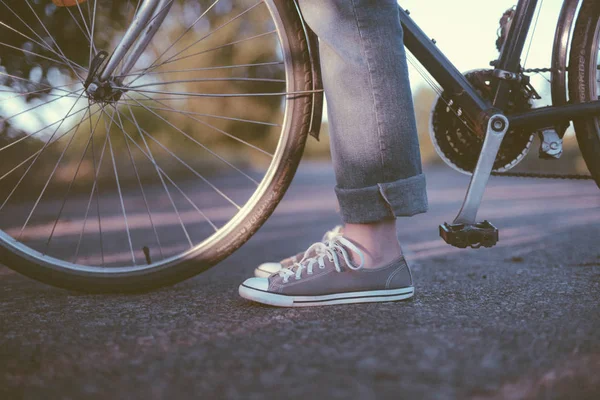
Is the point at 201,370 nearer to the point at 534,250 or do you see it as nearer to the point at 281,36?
the point at 281,36

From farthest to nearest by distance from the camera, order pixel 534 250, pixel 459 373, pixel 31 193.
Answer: pixel 31 193 → pixel 534 250 → pixel 459 373

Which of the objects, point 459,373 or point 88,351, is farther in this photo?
point 88,351

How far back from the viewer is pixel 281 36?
1.20 meters

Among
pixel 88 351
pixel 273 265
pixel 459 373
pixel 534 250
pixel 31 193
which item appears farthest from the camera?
pixel 31 193

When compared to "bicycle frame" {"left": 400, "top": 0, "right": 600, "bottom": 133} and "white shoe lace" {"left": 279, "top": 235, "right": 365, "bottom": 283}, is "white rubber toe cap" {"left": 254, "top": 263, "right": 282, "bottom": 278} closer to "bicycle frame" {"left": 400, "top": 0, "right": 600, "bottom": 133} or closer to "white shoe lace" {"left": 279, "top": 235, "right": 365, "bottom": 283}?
"white shoe lace" {"left": 279, "top": 235, "right": 365, "bottom": 283}

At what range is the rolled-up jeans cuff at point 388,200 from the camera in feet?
3.37

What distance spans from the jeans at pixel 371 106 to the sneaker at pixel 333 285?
118mm

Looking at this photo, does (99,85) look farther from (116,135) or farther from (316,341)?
(116,135)

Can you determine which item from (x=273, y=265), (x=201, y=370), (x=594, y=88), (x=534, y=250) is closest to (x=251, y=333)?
(x=201, y=370)

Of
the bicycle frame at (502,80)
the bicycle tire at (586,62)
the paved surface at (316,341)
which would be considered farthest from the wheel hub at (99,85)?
the bicycle tire at (586,62)

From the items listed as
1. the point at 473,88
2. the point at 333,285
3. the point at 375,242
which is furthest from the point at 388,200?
the point at 473,88

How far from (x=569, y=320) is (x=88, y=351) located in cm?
91

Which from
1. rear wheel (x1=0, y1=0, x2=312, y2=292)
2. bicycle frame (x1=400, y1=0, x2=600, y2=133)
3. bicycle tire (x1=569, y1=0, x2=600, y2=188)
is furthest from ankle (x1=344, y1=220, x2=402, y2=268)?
bicycle tire (x1=569, y1=0, x2=600, y2=188)

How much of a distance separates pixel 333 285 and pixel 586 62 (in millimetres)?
913
